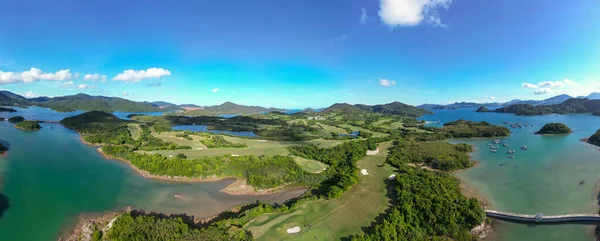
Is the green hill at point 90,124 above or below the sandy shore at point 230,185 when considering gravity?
above

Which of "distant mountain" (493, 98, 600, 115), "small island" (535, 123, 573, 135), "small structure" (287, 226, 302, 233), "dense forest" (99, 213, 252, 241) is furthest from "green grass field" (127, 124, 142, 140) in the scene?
"distant mountain" (493, 98, 600, 115)

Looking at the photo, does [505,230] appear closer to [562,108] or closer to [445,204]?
[445,204]

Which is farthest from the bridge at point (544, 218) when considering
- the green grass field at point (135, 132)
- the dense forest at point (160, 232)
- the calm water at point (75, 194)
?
the green grass field at point (135, 132)

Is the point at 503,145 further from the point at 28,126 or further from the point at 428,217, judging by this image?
the point at 28,126

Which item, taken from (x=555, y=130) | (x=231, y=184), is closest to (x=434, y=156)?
(x=231, y=184)

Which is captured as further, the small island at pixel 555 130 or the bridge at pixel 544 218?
the small island at pixel 555 130

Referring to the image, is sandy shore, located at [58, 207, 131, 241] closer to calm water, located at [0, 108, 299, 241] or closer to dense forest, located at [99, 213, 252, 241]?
calm water, located at [0, 108, 299, 241]

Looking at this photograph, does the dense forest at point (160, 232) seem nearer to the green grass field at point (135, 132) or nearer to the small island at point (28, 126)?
the green grass field at point (135, 132)

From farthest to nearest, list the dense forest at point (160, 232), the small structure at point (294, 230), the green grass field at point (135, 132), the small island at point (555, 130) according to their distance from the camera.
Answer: the small island at point (555, 130)
the green grass field at point (135, 132)
the small structure at point (294, 230)
the dense forest at point (160, 232)
